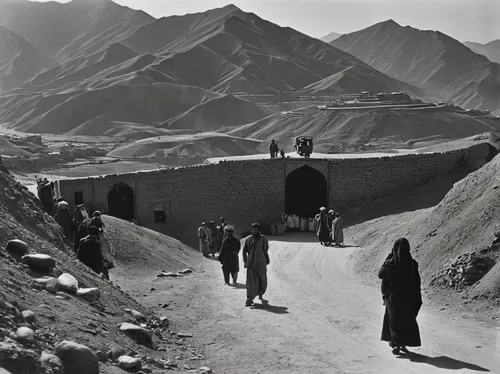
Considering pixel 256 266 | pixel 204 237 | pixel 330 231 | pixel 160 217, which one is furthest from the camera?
pixel 160 217

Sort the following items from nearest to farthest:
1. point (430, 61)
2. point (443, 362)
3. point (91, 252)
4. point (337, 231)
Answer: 1. point (443, 362)
2. point (91, 252)
3. point (337, 231)
4. point (430, 61)

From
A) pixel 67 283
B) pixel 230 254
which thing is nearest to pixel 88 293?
pixel 67 283

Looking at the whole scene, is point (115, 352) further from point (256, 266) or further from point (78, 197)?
point (78, 197)

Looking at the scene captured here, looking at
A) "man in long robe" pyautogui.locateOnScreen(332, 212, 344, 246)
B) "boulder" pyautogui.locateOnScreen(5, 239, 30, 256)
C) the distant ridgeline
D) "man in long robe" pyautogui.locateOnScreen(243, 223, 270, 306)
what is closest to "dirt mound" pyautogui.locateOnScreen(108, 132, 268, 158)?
the distant ridgeline

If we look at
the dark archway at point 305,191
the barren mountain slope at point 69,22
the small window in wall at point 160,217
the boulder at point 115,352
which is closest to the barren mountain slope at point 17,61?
the barren mountain slope at point 69,22

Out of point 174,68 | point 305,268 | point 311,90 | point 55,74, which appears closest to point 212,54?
point 174,68

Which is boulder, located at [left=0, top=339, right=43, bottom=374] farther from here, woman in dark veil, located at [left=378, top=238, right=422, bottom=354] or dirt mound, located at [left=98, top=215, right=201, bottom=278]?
dirt mound, located at [left=98, top=215, right=201, bottom=278]

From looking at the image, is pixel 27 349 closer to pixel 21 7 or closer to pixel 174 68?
pixel 174 68
